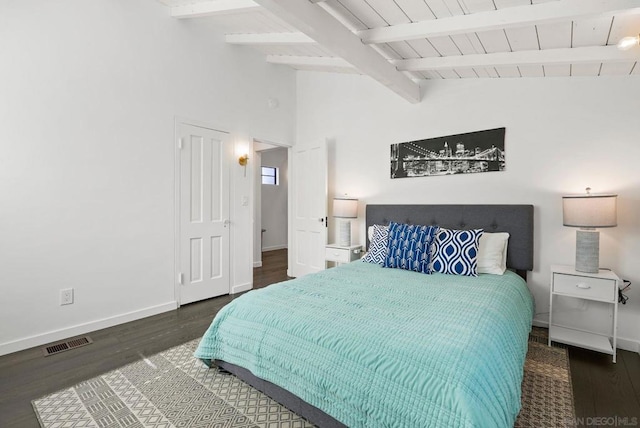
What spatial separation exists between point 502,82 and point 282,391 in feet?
10.8

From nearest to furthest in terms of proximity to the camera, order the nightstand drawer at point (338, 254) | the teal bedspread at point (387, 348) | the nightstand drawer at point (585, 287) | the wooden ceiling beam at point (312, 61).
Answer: the teal bedspread at point (387, 348) < the nightstand drawer at point (585, 287) < the wooden ceiling beam at point (312, 61) < the nightstand drawer at point (338, 254)

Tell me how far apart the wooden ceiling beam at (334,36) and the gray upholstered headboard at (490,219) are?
52.4 inches

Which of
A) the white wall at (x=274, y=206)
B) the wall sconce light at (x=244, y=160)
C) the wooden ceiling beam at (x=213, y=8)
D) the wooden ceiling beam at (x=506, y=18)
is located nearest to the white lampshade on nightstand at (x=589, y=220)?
the wooden ceiling beam at (x=506, y=18)

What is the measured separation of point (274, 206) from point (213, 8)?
519cm

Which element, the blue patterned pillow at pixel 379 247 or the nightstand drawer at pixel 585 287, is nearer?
the nightstand drawer at pixel 585 287

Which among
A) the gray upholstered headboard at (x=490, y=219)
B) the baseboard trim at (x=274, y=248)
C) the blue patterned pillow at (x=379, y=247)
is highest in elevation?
the gray upholstered headboard at (x=490, y=219)

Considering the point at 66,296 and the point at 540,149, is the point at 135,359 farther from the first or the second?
the point at 540,149

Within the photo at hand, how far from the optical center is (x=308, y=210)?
4.55 meters

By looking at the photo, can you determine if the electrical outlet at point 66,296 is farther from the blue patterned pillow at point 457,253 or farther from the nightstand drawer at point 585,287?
the nightstand drawer at point 585,287

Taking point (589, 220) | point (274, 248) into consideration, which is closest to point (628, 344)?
point (589, 220)

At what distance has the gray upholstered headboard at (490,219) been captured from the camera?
2.92 metres

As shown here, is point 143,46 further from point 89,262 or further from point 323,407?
point 323,407

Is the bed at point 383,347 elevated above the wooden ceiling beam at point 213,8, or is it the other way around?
the wooden ceiling beam at point 213,8

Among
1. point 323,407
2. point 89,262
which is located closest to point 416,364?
point 323,407
